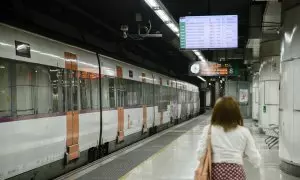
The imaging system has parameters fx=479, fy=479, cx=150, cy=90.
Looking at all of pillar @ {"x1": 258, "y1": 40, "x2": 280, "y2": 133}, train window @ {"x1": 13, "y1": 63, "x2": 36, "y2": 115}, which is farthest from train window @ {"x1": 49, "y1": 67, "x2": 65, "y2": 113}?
pillar @ {"x1": 258, "y1": 40, "x2": 280, "y2": 133}

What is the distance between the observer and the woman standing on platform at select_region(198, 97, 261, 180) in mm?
4301

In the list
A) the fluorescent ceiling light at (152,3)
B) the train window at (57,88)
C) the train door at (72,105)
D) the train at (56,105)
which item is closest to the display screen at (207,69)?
the train at (56,105)

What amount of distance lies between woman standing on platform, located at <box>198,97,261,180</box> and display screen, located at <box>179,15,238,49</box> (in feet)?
34.5

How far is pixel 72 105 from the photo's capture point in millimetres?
9680

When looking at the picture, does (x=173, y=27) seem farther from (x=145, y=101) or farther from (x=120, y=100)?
(x=145, y=101)

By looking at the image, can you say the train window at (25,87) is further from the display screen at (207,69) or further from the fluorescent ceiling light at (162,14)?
the display screen at (207,69)

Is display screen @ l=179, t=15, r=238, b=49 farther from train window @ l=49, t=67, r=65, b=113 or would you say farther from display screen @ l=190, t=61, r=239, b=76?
display screen @ l=190, t=61, r=239, b=76

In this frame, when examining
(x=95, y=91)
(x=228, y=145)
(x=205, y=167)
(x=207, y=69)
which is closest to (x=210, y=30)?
(x=95, y=91)

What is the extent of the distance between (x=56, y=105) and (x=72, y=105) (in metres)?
0.87

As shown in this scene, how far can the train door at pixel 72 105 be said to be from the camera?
9430mm

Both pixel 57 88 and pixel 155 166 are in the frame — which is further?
pixel 155 166

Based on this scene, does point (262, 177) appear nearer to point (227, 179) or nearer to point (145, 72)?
point (227, 179)

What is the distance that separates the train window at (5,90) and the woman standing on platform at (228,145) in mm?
3487

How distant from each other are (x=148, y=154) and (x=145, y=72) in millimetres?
6306
